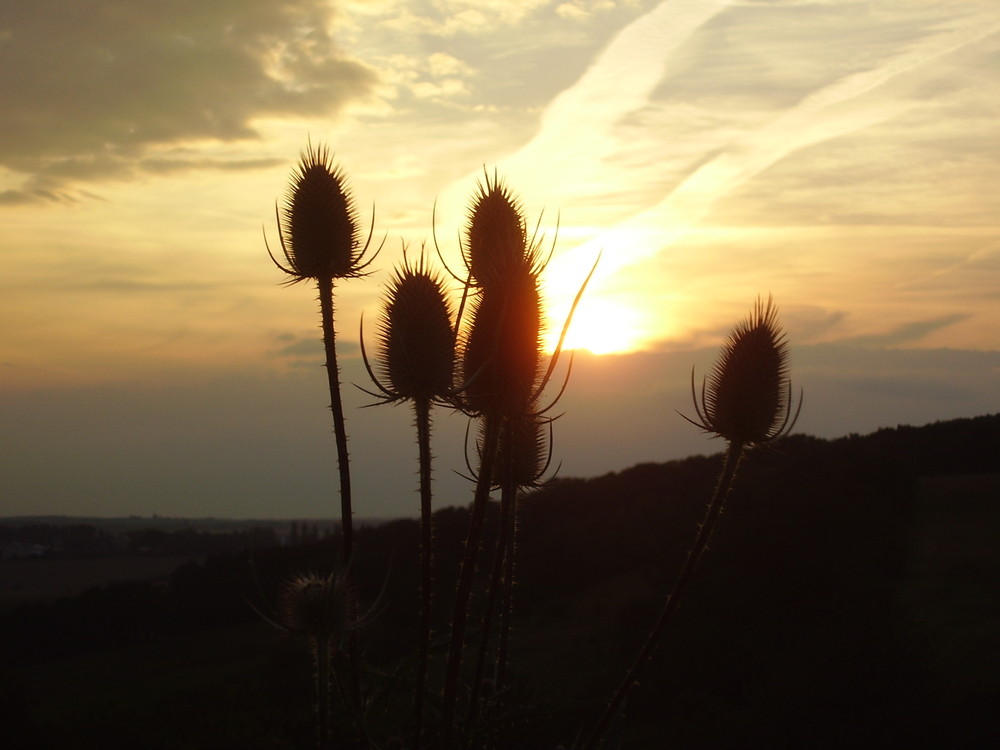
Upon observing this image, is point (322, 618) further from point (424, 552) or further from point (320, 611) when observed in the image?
point (424, 552)

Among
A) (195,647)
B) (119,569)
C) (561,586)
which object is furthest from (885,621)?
(119,569)

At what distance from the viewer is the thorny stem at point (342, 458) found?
3719mm

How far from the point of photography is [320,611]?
3.51 m

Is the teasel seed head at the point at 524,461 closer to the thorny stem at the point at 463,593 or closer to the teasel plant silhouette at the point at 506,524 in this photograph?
the teasel plant silhouette at the point at 506,524

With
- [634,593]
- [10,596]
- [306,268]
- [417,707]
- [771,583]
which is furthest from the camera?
[10,596]

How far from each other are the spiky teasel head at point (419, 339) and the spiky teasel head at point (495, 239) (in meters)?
0.24

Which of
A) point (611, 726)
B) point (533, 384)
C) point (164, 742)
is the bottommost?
point (164, 742)

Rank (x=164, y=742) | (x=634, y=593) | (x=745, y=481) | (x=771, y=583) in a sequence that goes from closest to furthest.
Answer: (x=164, y=742), (x=771, y=583), (x=634, y=593), (x=745, y=481)

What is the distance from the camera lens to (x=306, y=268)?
455 cm

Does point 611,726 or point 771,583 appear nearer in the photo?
point 611,726

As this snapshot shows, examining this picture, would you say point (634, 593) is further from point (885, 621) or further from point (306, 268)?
point (306, 268)

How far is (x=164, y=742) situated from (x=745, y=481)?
27.4m

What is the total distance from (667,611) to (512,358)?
47.6 inches

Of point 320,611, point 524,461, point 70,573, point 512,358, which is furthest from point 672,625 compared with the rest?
point 70,573
